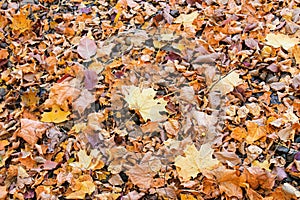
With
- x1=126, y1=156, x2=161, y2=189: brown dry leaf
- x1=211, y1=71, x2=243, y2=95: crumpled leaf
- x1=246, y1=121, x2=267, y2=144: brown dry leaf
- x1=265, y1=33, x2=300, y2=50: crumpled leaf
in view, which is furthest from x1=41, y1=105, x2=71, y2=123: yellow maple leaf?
x1=265, y1=33, x2=300, y2=50: crumpled leaf

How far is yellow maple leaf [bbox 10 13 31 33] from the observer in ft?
7.33

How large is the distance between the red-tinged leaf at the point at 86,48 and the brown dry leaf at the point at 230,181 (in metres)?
0.92

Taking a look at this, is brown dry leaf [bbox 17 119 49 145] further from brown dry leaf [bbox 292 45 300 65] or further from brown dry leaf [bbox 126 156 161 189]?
brown dry leaf [bbox 292 45 300 65]

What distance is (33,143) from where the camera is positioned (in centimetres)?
172

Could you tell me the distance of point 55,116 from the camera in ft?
5.93

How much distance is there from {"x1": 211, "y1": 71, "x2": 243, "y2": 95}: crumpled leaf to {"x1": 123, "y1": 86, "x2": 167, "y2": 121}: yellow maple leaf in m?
0.26

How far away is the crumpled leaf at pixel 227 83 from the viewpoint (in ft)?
5.95

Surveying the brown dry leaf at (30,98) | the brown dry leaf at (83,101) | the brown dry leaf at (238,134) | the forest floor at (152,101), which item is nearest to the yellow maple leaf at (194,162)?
the forest floor at (152,101)

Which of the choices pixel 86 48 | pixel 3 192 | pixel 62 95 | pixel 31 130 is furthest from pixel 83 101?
pixel 3 192

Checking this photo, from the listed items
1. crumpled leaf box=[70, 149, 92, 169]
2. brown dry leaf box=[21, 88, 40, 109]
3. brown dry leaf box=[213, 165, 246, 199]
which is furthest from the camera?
brown dry leaf box=[21, 88, 40, 109]

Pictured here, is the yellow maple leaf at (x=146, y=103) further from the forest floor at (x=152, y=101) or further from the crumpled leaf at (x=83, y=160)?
the crumpled leaf at (x=83, y=160)

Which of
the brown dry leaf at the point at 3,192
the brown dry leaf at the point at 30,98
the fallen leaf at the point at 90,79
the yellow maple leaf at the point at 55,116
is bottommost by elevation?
the brown dry leaf at the point at 3,192

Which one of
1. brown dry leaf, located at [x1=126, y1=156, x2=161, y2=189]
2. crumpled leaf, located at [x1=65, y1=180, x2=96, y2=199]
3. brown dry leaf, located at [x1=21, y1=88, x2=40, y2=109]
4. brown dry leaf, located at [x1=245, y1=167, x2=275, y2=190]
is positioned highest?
brown dry leaf, located at [x1=21, y1=88, x2=40, y2=109]

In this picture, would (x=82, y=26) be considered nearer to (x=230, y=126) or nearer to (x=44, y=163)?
(x=44, y=163)
